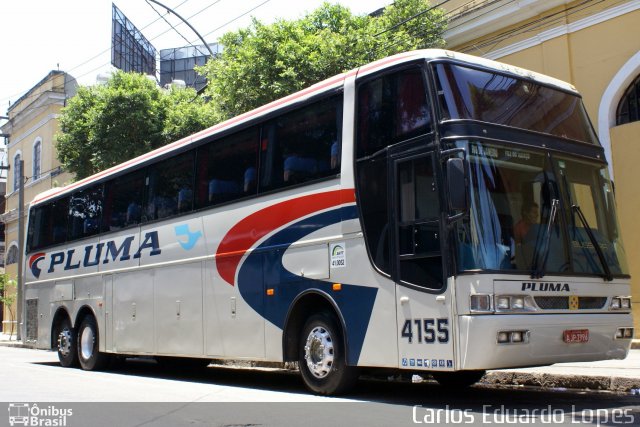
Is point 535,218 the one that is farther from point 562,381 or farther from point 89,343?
point 89,343

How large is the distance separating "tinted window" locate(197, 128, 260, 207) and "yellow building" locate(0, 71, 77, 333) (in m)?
23.9

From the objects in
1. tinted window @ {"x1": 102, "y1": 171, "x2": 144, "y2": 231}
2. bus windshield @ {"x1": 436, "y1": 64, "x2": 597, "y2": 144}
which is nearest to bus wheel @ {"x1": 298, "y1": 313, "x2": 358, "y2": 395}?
bus windshield @ {"x1": 436, "y1": 64, "x2": 597, "y2": 144}

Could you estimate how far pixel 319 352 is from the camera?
9008mm

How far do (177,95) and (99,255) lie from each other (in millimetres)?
10887

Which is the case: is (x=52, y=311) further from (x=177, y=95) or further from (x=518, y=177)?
(x=518, y=177)

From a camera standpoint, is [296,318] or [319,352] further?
[296,318]

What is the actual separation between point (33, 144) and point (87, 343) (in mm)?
25775

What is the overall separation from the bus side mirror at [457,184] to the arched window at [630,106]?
9.29m

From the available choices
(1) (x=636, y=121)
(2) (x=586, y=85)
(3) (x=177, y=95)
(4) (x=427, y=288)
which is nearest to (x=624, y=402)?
(4) (x=427, y=288)

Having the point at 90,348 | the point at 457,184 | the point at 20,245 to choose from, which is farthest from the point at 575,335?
the point at 20,245

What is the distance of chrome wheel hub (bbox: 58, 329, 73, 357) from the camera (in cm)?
1536

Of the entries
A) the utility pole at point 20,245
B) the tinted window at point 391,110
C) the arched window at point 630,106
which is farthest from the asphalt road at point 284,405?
the utility pole at point 20,245

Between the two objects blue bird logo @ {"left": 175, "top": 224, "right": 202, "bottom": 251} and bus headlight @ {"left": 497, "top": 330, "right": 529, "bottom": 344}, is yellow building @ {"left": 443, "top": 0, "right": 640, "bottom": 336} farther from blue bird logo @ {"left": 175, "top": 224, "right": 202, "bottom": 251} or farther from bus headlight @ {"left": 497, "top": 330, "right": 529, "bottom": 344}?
blue bird logo @ {"left": 175, "top": 224, "right": 202, "bottom": 251}

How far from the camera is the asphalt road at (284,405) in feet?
23.2
